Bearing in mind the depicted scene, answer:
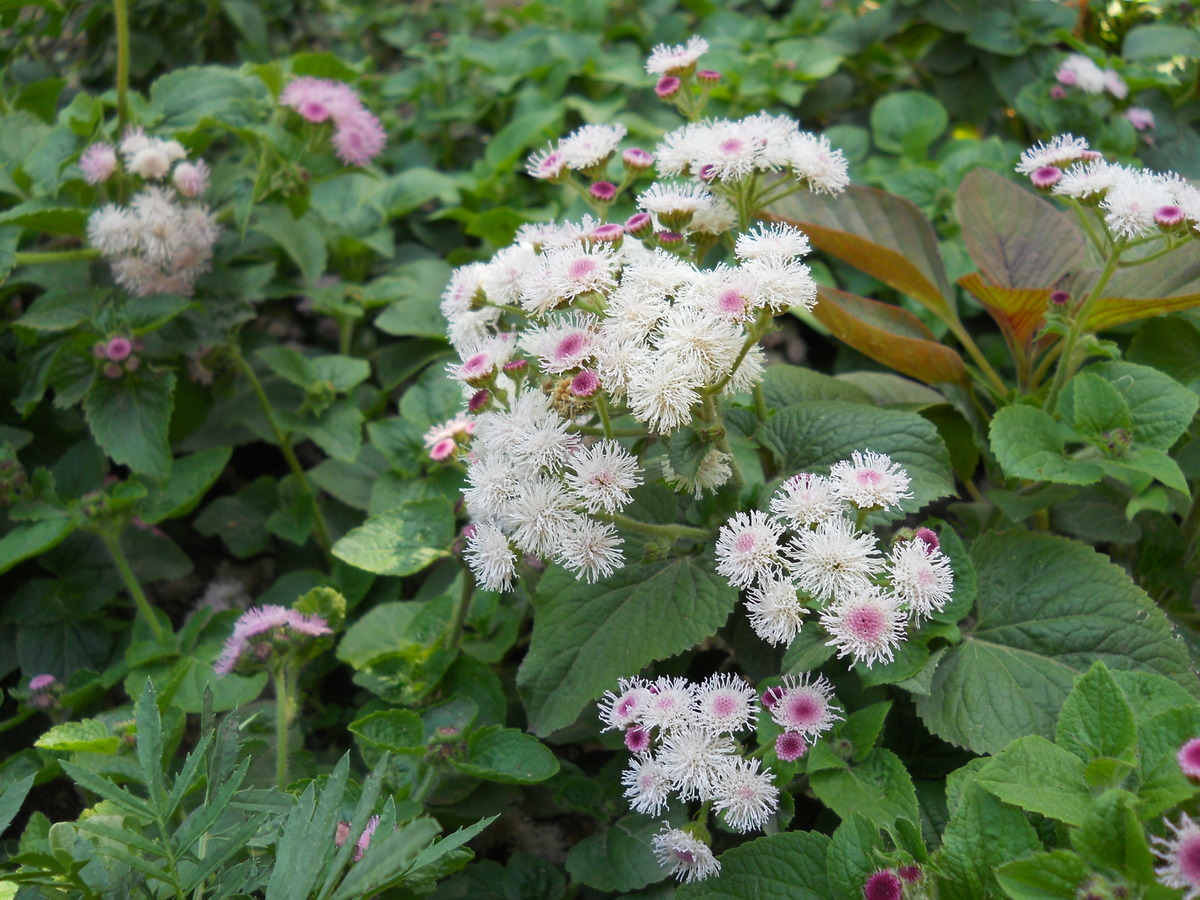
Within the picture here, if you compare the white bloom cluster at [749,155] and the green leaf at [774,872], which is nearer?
the green leaf at [774,872]

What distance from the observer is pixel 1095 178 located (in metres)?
1.16

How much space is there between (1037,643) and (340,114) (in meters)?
1.53

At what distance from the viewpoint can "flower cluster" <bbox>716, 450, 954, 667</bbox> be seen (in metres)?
0.94

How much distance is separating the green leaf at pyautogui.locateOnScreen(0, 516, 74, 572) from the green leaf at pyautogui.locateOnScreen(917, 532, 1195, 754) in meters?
1.36

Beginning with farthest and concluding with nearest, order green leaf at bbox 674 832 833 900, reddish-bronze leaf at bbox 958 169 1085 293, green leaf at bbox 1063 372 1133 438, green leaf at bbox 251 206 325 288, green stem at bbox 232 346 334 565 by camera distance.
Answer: green leaf at bbox 251 206 325 288
green stem at bbox 232 346 334 565
reddish-bronze leaf at bbox 958 169 1085 293
green leaf at bbox 1063 372 1133 438
green leaf at bbox 674 832 833 900

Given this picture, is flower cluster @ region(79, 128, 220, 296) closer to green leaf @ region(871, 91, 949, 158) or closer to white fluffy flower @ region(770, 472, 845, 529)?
white fluffy flower @ region(770, 472, 845, 529)

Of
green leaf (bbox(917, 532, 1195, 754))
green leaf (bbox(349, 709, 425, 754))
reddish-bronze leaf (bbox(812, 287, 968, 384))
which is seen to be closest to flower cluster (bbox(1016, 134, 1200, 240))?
reddish-bronze leaf (bbox(812, 287, 968, 384))

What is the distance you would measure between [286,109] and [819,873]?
1604 millimetres

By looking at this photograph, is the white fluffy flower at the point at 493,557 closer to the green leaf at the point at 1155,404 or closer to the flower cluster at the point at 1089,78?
the green leaf at the point at 1155,404

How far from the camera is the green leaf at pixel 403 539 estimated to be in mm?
1316

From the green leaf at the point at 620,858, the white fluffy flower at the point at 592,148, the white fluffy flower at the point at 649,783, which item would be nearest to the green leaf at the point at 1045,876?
the white fluffy flower at the point at 649,783

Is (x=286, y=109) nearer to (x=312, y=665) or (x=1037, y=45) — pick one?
(x=312, y=665)

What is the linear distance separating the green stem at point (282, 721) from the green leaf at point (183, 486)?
1.52 feet

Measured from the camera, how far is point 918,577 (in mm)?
961
